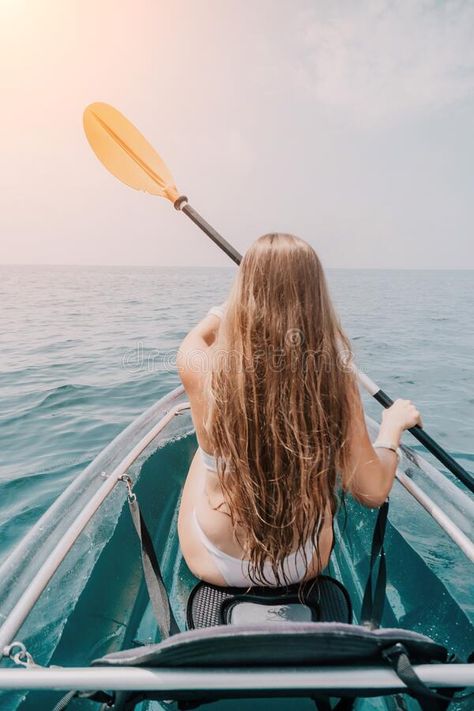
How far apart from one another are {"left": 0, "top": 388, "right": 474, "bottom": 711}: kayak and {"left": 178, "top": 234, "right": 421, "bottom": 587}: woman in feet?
0.81

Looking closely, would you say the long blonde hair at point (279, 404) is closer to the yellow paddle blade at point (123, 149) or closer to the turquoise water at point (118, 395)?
the turquoise water at point (118, 395)

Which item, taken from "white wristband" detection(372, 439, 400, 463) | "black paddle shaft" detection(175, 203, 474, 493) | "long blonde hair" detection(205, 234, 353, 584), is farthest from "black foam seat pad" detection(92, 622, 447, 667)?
"black paddle shaft" detection(175, 203, 474, 493)

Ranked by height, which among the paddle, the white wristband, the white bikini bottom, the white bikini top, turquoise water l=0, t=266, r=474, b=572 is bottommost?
turquoise water l=0, t=266, r=474, b=572

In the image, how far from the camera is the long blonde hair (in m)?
1.38

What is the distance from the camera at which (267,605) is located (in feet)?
4.83

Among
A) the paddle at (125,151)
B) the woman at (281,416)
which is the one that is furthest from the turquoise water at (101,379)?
the paddle at (125,151)

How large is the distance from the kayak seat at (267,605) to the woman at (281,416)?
0.08m

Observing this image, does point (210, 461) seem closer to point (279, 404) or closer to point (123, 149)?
point (279, 404)

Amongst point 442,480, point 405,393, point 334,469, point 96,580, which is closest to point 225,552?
point 334,469

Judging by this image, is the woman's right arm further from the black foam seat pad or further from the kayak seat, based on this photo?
the black foam seat pad

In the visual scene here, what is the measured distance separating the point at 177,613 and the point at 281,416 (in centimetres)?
120

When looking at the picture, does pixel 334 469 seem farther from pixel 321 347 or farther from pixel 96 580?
pixel 96 580

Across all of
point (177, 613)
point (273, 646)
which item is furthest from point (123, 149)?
point (273, 646)

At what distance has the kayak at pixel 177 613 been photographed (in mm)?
857
